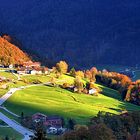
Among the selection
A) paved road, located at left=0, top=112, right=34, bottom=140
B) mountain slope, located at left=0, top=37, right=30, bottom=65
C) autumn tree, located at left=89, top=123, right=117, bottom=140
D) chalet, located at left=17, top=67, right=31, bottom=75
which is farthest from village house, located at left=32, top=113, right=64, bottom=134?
mountain slope, located at left=0, top=37, right=30, bottom=65

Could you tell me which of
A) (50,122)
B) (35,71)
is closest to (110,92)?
(35,71)

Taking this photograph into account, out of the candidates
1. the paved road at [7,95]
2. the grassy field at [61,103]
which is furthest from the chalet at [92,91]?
the paved road at [7,95]

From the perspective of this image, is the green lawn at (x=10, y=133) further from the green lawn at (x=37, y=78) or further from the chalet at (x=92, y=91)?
the green lawn at (x=37, y=78)

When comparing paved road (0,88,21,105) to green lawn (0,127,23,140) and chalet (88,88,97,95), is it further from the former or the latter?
green lawn (0,127,23,140)

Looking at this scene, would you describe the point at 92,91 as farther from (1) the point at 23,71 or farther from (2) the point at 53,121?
(2) the point at 53,121

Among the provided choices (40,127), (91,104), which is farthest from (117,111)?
(40,127)

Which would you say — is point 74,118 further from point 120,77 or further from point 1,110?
point 120,77

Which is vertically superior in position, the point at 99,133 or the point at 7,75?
the point at 7,75
